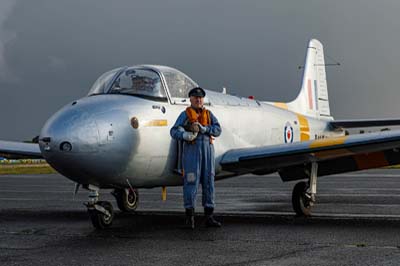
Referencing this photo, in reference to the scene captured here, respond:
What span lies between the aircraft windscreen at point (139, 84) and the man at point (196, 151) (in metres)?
0.71

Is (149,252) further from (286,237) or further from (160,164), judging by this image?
(160,164)

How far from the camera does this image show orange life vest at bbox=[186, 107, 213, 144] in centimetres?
986

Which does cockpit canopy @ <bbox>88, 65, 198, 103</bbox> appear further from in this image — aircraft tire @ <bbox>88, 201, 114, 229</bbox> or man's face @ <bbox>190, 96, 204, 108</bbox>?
aircraft tire @ <bbox>88, 201, 114, 229</bbox>

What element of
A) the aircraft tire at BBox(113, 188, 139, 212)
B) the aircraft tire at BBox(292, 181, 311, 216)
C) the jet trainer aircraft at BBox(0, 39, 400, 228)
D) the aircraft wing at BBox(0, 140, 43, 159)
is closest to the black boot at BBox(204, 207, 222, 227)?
the jet trainer aircraft at BBox(0, 39, 400, 228)

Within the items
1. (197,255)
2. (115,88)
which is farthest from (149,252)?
(115,88)

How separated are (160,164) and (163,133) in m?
0.49

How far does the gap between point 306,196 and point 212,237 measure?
3694 mm

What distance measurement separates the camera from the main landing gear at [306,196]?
11633 millimetres

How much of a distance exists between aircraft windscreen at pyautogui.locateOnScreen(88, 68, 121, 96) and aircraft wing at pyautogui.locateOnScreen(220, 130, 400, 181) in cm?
241

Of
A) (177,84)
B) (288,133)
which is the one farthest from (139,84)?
(288,133)

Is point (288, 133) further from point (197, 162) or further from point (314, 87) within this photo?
point (314, 87)

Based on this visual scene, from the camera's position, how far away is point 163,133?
10070mm

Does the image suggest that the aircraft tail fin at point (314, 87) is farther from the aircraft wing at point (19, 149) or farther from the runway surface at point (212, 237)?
the aircraft wing at point (19, 149)

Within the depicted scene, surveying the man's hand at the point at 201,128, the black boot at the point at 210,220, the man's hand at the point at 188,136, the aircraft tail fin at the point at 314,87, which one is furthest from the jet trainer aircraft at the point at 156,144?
the aircraft tail fin at the point at 314,87
